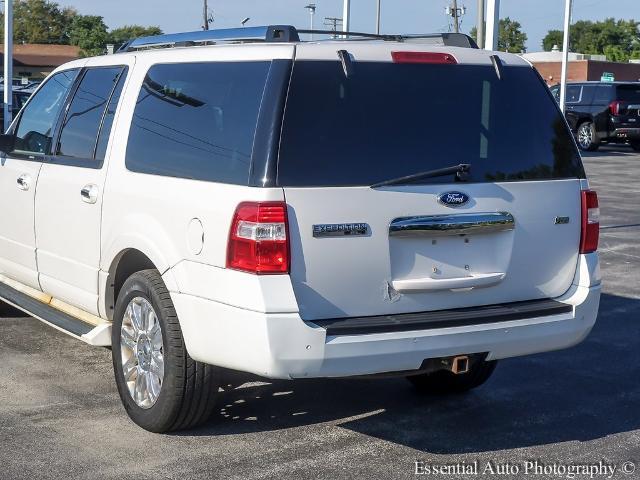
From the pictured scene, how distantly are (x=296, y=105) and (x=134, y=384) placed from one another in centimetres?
183

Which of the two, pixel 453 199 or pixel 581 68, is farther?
pixel 581 68

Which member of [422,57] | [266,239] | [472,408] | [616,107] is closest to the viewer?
[266,239]

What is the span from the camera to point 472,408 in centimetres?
624

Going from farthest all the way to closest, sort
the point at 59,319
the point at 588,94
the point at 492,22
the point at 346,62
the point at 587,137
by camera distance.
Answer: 1. the point at 587,137
2. the point at 588,94
3. the point at 492,22
4. the point at 59,319
5. the point at 346,62

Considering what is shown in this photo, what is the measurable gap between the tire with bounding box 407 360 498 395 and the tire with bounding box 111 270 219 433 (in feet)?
5.11

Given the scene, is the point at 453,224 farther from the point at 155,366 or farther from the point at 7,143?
the point at 7,143

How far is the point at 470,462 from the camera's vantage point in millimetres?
5266

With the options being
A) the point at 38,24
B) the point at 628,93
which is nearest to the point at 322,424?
the point at 628,93

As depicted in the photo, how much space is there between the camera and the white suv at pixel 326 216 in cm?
485

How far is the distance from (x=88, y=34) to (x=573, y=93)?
3137 inches

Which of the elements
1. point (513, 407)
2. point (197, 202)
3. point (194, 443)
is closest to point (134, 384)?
point (194, 443)

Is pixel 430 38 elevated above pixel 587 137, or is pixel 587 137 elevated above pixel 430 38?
pixel 430 38

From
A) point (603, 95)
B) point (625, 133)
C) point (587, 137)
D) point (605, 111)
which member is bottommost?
point (587, 137)

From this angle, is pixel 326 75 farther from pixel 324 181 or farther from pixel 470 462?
pixel 470 462
